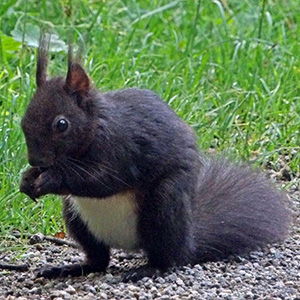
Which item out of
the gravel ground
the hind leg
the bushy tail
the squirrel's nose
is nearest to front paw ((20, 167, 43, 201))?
the squirrel's nose

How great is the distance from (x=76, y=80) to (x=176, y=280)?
3.09ft

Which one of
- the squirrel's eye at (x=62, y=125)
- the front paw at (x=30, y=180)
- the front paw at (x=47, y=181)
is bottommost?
the front paw at (x=30, y=180)

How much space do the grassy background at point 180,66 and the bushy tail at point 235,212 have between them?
21.5 inches

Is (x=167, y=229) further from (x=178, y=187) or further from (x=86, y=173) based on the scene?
(x=86, y=173)

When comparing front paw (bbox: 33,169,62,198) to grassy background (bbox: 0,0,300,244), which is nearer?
front paw (bbox: 33,169,62,198)

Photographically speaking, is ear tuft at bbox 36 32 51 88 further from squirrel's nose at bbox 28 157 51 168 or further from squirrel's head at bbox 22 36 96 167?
squirrel's nose at bbox 28 157 51 168

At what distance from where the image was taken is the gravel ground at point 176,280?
391 centimetres

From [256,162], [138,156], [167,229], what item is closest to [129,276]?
[167,229]

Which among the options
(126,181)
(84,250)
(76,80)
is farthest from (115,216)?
(76,80)

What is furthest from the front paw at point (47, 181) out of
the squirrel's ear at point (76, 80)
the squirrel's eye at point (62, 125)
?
the squirrel's ear at point (76, 80)

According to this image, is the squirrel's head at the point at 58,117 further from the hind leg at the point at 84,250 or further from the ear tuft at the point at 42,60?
the hind leg at the point at 84,250

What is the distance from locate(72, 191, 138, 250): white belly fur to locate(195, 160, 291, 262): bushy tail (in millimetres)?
364

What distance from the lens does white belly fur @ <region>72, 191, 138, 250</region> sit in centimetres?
426

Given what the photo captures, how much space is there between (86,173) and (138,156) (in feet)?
0.90
